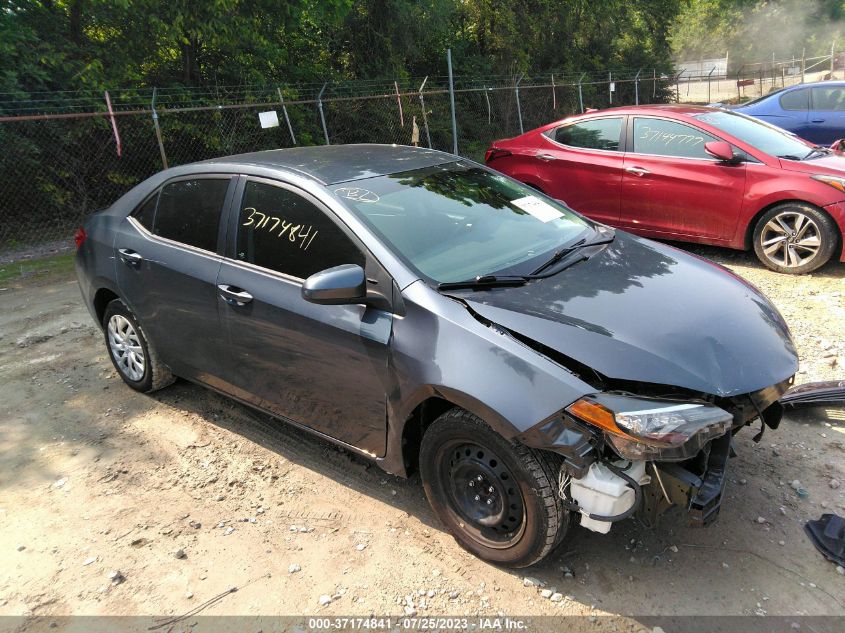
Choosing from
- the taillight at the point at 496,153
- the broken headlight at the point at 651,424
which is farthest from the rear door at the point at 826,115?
the broken headlight at the point at 651,424

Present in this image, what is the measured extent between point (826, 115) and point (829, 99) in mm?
318

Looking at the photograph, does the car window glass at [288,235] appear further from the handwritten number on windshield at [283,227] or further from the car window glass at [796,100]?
the car window glass at [796,100]

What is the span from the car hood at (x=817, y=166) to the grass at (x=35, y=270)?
26.3ft

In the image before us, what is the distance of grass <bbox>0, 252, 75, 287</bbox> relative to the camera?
25.1ft

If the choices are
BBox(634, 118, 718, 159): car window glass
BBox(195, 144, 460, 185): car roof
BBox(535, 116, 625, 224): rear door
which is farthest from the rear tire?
BBox(634, 118, 718, 159): car window glass

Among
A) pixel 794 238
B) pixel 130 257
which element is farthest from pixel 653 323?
pixel 794 238

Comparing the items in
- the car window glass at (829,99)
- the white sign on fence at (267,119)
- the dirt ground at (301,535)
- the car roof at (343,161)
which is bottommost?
the dirt ground at (301,535)

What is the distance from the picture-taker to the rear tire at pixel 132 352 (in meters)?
4.22

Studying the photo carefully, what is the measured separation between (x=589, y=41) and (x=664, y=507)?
79.6ft

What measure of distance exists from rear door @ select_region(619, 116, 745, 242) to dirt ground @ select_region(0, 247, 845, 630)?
236 cm

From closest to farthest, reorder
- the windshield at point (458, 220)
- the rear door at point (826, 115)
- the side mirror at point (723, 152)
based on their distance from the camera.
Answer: the windshield at point (458, 220)
the side mirror at point (723, 152)
the rear door at point (826, 115)

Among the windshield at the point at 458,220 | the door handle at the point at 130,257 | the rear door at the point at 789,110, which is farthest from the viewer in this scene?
the rear door at the point at 789,110

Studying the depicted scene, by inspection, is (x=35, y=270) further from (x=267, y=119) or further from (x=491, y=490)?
(x=491, y=490)

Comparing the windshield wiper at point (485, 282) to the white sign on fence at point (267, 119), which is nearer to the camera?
the windshield wiper at point (485, 282)
